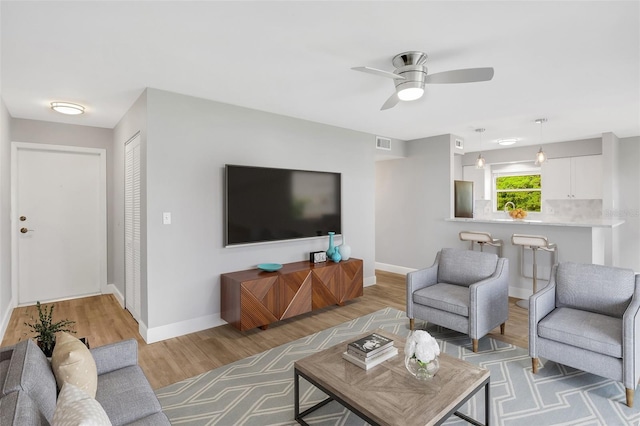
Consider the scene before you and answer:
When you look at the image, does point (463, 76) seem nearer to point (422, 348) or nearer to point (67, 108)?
point (422, 348)

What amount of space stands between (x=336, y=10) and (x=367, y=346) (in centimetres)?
205

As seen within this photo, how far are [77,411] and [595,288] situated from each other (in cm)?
347

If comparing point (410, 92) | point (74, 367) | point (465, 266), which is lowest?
point (74, 367)

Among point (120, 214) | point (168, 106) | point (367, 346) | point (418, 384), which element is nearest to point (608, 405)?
point (418, 384)

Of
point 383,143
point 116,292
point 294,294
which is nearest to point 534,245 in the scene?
point 383,143

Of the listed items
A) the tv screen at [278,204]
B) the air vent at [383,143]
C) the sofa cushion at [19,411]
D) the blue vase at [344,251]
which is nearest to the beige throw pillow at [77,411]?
the sofa cushion at [19,411]

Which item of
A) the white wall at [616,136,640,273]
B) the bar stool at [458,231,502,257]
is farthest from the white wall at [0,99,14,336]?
the white wall at [616,136,640,273]

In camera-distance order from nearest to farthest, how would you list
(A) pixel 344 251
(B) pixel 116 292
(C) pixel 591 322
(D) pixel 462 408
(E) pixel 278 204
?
(D) pixel 462 408, (C) pixel 591 322, (E) pixel 278 204, (A) pixel 344 251, (B) pixel 116 292

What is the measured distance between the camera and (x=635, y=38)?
2.27 metres

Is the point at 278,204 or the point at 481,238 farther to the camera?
the point at 481,238

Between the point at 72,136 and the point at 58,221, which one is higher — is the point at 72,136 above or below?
above

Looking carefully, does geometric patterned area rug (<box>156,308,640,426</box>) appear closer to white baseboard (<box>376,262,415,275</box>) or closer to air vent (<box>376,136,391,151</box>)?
white baseboard (<box>376,262,415,275</box>)

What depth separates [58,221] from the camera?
4.60 metres

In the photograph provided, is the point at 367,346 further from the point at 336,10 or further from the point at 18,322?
the point at 18,322
